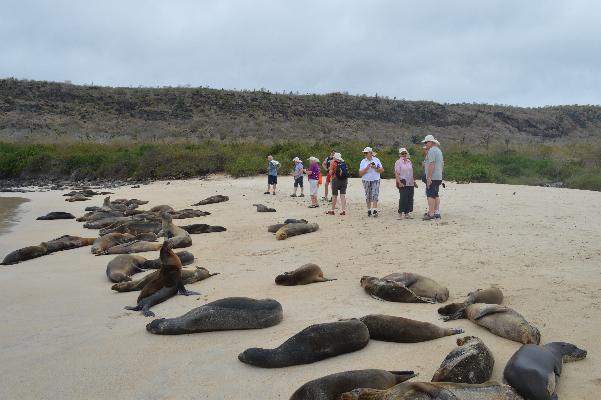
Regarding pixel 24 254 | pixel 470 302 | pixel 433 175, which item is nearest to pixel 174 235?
pixel 24 254

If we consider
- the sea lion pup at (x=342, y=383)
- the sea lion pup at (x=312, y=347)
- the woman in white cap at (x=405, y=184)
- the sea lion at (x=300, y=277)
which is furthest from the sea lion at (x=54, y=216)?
the sea lion pup at (x=342, y=383)

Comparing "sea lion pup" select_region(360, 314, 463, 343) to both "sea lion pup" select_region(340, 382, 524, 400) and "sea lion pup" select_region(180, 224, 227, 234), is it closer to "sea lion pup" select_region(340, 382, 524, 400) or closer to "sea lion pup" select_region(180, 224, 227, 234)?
"sea lion pup" select_region(340, 382, 524, 400)

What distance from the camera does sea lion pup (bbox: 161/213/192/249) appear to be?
1029 cm

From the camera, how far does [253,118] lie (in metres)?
49.8

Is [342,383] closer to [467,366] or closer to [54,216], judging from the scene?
[467,366]

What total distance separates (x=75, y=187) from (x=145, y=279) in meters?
22.1

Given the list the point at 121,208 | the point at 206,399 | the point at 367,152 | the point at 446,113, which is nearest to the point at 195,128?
the point at 446,113

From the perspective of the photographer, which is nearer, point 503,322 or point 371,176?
point 503,322

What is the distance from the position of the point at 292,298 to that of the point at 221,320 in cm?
120

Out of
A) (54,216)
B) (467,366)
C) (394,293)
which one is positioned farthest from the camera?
(54,216)

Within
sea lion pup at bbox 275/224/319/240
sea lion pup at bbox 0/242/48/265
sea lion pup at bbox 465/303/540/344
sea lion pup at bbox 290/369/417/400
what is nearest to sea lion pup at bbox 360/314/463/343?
sea lion pup at bbox 465/303/540/344

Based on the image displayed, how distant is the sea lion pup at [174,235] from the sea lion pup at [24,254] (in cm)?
222

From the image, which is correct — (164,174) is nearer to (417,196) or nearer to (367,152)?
(417,196)

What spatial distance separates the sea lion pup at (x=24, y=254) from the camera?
9.55m
